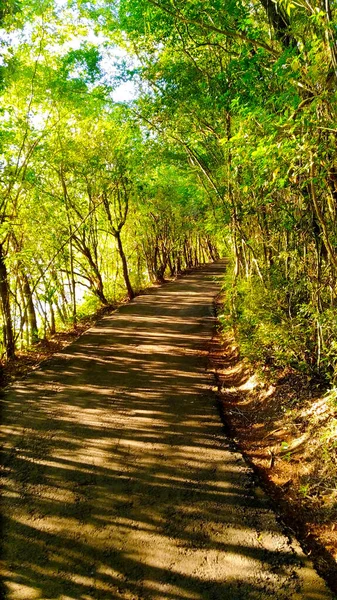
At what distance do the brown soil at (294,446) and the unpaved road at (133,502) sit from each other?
28 centimetres

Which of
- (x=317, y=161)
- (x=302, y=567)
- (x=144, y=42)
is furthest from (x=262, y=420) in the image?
(x=144, y=42)

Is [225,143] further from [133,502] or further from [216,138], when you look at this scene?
[216,138]

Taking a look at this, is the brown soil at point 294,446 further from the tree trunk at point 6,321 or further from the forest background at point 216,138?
the tree trunk at point 6,321

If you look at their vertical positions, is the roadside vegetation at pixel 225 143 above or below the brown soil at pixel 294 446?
above

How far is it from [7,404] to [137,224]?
59.7ft

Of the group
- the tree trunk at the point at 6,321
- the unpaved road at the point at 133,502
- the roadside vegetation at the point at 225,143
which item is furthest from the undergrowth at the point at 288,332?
the tree trunk at the point at 6,321

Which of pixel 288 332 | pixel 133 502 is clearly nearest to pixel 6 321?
pixel 133 502

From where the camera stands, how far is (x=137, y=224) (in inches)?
943

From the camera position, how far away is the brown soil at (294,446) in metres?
3.92

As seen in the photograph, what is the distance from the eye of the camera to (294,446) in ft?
16.8

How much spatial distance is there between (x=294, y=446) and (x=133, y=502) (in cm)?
224

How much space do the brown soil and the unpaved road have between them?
28 cm

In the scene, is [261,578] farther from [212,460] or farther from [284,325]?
[284,325]

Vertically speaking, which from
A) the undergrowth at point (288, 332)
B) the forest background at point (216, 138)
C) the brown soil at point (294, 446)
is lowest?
the brown soil at point (294, 446)
